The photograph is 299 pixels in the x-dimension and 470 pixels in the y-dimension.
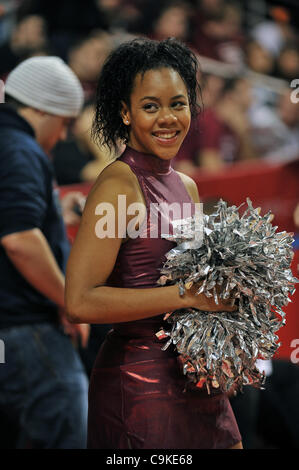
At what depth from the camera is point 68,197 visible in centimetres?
341

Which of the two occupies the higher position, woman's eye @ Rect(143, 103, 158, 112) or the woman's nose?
woman's eye @ Rect(143, 103, 158, 112)

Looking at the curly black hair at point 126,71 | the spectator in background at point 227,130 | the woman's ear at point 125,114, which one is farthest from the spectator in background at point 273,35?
the woman's ear at point 125,114

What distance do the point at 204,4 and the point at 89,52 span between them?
2.55m

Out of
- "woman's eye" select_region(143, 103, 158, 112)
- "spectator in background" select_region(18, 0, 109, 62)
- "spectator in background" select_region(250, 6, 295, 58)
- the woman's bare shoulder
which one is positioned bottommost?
the woman's bare shoulder

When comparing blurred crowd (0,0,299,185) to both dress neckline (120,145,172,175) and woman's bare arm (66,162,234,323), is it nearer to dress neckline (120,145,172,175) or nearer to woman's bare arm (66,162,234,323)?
dress neckline (120,145,172,175)

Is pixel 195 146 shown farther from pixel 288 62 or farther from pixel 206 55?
pixel 288 62

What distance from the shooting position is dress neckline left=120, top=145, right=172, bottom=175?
1.97m

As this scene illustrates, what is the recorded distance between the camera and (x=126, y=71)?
194cm

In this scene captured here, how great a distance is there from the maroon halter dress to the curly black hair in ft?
0.42

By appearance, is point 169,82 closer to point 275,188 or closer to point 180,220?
point 180,220

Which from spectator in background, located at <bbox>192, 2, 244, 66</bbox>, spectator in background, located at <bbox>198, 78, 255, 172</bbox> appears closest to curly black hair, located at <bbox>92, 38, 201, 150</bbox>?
spectator in background, located at <bbox>198, 78, 255, 172</bbox>

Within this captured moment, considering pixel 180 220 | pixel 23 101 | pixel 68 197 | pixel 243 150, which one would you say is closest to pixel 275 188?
pixel 243 150

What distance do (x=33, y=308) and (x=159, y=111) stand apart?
117 cm

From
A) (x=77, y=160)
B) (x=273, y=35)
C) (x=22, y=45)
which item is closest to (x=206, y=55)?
(x=273, y=35)
